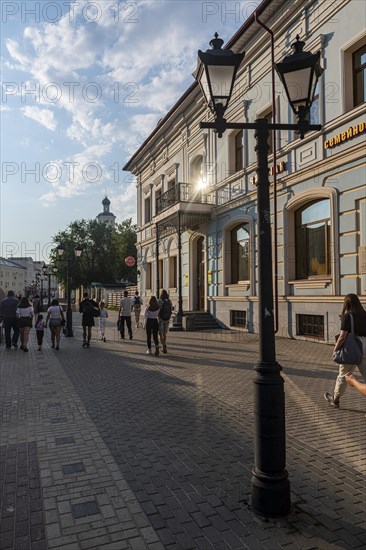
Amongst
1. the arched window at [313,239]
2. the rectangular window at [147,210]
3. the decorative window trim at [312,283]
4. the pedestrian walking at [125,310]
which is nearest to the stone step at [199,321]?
the pedestrian walking at [125,310]

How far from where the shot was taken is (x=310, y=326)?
1319 centimetres

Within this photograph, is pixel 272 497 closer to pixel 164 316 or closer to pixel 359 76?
pixel 164 316

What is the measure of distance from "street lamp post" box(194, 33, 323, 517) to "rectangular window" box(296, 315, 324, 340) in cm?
979

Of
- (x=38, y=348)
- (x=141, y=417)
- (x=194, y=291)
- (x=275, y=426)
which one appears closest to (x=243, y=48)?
(x=194, y=291)

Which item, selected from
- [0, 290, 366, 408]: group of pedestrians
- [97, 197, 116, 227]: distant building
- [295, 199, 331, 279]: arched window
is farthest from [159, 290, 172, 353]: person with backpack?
[97, 197, 116, 227]: distant building

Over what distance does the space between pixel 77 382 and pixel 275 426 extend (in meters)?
5.52

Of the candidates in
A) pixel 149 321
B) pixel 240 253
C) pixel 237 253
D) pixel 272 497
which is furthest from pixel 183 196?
pixel 272 497

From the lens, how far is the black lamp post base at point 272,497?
318cm

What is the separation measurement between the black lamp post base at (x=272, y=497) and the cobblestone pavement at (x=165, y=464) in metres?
0.07

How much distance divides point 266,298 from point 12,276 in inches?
4636

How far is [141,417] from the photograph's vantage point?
574 cm

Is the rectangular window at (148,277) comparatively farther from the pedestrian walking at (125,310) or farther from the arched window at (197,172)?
the pedestrian walking at (125,310)

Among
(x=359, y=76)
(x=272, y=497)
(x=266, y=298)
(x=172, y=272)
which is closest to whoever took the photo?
(x=272, y=497)

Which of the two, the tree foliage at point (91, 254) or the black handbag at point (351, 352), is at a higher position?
the tree foliage at point (91, 254)
